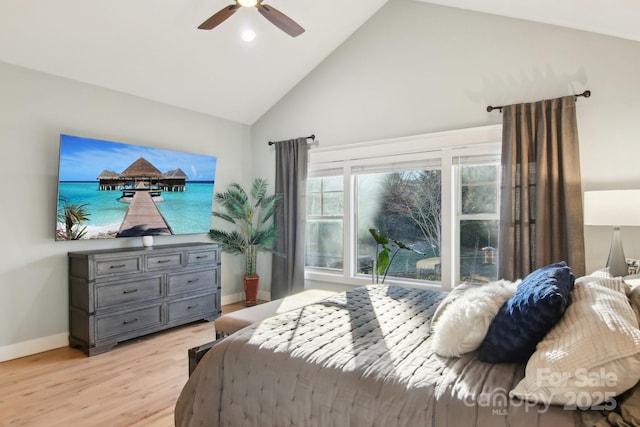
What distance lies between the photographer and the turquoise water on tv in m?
3.60

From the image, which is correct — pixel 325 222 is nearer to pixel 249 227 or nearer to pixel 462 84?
pixel 249 227

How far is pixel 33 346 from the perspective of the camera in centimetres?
342

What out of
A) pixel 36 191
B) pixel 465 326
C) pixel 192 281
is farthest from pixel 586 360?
pixel 36 191

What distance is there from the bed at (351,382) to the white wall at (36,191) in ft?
8.21

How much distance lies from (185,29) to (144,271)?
239 centimetres

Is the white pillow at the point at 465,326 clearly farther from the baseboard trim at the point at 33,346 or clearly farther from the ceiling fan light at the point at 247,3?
the baseboard trim at the point at 33,346

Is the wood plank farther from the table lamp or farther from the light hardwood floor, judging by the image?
the table lamp

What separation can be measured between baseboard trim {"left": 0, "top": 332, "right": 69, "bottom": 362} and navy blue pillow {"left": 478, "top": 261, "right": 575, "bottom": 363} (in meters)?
3.81

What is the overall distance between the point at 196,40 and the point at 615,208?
386cm

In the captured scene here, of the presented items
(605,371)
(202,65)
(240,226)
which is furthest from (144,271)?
(605,371)

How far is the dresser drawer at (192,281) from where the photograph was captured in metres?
4.02

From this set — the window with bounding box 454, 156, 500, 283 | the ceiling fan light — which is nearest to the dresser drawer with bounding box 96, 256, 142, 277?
the ceiling fan light

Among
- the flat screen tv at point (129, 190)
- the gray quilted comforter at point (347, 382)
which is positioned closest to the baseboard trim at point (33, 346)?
the flat screen tv at point (129, 190)

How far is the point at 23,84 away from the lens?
3.35 meters
